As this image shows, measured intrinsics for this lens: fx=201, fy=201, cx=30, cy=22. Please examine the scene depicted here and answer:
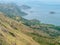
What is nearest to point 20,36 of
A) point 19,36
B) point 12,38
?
point 19,36

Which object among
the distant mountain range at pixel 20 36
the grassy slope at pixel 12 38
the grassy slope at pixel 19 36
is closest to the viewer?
the grassy slope at pixel 12 38

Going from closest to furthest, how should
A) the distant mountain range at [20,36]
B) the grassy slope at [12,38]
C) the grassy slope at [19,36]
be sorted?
the grassy slope at [12,38] → the grassy slope at [19,36] → the distant mountain range at [20,36]

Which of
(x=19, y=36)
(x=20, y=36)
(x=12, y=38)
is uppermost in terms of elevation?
(x=12, y=38)

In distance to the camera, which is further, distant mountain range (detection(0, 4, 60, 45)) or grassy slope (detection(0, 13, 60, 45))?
distant mountain range (detection(0, 4, 60, 45))

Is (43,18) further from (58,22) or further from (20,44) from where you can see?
(20,44)

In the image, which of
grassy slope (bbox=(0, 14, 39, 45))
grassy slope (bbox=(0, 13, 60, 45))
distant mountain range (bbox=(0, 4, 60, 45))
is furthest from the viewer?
distant mountain range (bbox=(0, 4, 60, 45))

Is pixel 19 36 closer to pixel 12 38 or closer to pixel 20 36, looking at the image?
pixel 20 36

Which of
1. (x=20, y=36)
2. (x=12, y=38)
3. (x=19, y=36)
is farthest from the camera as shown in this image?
(x=20, y=36)

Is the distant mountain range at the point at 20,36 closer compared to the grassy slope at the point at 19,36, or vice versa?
the grassy slope at the point at 19,36

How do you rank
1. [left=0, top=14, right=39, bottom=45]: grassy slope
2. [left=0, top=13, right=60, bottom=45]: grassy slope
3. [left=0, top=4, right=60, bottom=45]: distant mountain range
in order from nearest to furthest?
[left=0, top=14, right=39, bottom=45]: grassy slope
[left=0, top=13, right=60, bottom=45]: grassy slope
[left=0, top=4, right=60, bottom=45]: distant mountain range

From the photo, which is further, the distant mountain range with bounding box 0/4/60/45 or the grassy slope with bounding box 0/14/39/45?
the distant mountain range with bounding box 0/4/60/45

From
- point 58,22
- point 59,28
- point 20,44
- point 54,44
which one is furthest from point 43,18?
point 20,44

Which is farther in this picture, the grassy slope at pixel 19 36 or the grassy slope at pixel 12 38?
the grassy slope at pixel 19 36
